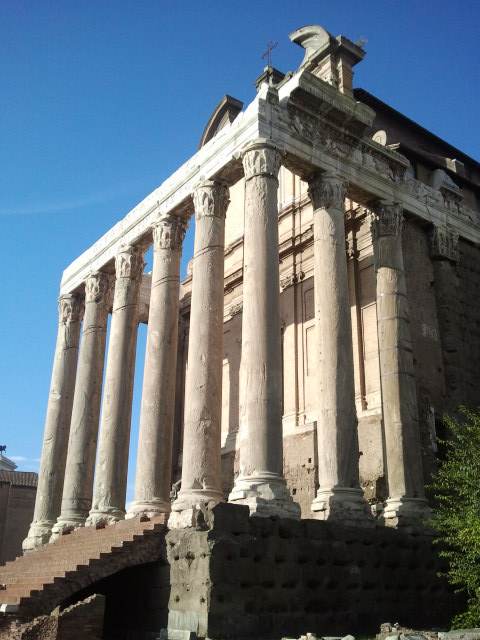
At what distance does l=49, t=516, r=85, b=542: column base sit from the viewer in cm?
1939

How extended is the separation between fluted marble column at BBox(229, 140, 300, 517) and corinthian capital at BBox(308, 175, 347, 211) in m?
1.46

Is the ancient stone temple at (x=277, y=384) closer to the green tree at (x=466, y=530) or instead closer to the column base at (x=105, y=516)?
the column base at (x=105, y=516)

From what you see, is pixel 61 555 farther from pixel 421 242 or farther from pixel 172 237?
pixel 421 242

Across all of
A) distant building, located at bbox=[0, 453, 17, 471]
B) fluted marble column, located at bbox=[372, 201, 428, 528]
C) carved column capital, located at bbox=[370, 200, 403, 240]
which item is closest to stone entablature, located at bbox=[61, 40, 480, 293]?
carved column capital, located at bbox=[370, 200, 403, 240]

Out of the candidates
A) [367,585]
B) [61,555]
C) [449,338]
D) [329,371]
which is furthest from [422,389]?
[61,555]

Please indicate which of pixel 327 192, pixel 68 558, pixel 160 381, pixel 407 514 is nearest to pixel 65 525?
pixel 68 558

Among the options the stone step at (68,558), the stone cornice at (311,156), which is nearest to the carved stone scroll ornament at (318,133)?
the stone cornice at (311,156)

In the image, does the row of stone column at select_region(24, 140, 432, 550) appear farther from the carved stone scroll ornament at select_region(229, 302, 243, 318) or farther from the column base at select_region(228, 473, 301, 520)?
the carved stone scroll ornament at select_region(229, 302, 243, 318)

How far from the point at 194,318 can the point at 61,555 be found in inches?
237

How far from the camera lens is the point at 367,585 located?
14.2 meters

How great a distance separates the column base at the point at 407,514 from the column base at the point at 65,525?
8518 millimetres

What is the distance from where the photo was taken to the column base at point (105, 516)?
17812mm

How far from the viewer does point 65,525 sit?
1953 centimetres

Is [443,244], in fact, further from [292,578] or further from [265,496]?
[292,578]
